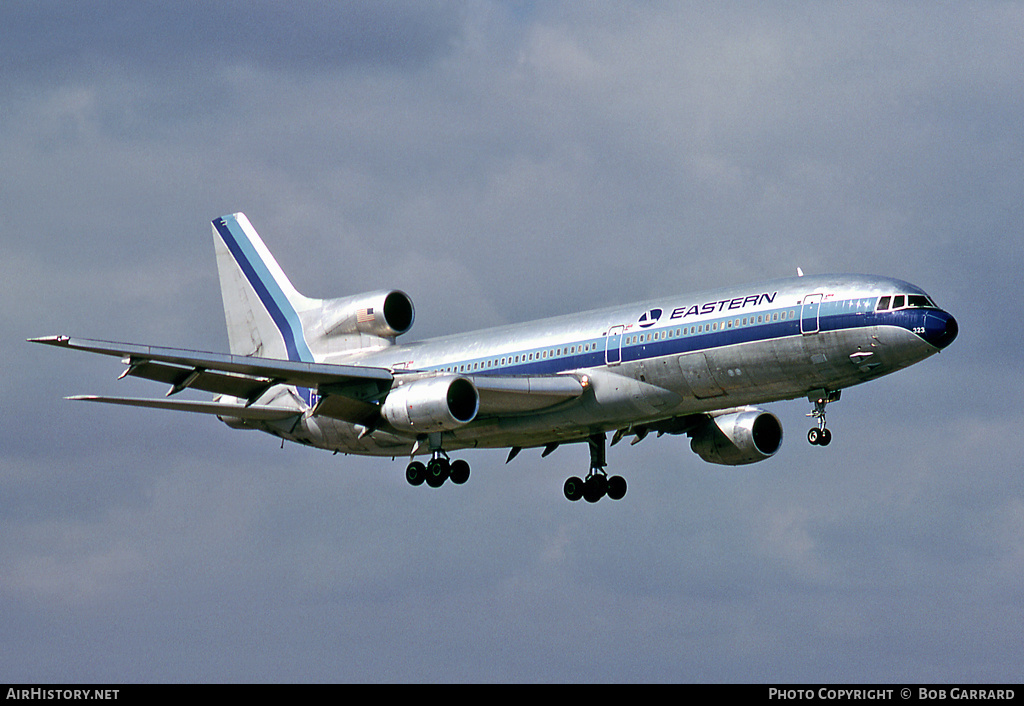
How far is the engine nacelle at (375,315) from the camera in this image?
59156 millimetres

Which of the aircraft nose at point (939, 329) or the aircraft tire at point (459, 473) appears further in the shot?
the aircraft tire at point (459, 473)

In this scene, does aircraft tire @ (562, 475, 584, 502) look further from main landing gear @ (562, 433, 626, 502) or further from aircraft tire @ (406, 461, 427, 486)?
aircraft tire @ (406, 461, 427, 486)

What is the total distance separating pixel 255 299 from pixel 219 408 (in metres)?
9.18

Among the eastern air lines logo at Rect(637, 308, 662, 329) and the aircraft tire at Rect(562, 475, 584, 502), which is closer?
the eastern air lines logo at Rect(637, 308, 662, 329)

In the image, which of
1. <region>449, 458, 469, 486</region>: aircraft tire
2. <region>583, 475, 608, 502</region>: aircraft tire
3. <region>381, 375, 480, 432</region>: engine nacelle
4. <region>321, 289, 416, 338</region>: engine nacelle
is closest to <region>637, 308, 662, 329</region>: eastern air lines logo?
<region>381, 375, 480, 432</region>: engine nacelle

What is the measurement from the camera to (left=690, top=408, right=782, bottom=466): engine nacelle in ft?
188

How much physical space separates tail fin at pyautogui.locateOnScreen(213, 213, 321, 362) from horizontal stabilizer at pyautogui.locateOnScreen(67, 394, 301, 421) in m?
4.17

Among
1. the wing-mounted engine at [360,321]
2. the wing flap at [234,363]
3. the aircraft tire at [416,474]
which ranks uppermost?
the wing-mounted engine at [360,321]

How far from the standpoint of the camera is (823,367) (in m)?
46.8

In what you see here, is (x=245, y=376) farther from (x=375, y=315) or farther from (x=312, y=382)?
(x=375, y=315)

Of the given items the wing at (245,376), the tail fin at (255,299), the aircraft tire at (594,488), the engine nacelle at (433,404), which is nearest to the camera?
the wing at (245,376)

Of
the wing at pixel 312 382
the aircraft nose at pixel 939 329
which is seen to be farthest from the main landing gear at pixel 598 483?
the aircraft nose at pixel 939 329

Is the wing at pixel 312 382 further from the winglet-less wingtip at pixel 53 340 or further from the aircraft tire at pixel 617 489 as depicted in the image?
the aircraft tire at pixel 617 489
